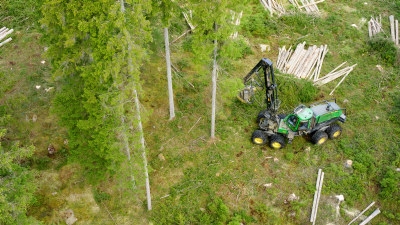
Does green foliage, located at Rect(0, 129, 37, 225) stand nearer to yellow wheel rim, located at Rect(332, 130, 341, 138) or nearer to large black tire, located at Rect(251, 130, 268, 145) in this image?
large black tire, located at Rect(251, 130, 268, 145)

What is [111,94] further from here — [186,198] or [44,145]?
[44,145]

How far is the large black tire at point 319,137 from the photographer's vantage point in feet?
54.3

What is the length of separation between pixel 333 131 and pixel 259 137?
3.68m

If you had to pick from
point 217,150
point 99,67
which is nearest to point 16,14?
point 217,150

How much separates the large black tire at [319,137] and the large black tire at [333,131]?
32cm

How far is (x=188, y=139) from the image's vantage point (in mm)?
17062

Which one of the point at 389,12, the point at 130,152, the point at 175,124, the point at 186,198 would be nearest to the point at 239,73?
the point at 175,124

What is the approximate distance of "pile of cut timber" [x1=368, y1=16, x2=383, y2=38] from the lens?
920 inches

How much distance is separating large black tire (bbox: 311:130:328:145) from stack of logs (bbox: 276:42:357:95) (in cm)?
387

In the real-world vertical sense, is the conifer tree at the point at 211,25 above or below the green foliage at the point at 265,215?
above

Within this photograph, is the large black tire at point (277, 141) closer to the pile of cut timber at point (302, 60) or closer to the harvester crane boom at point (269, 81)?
the harvester crane boom at point (269, 81)

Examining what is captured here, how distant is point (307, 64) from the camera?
2086cm

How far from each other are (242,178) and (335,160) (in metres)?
4.68

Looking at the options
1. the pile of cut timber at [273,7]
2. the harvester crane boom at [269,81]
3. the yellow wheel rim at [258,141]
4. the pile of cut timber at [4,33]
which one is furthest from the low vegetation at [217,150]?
the pile of cut timber at [273,7]
